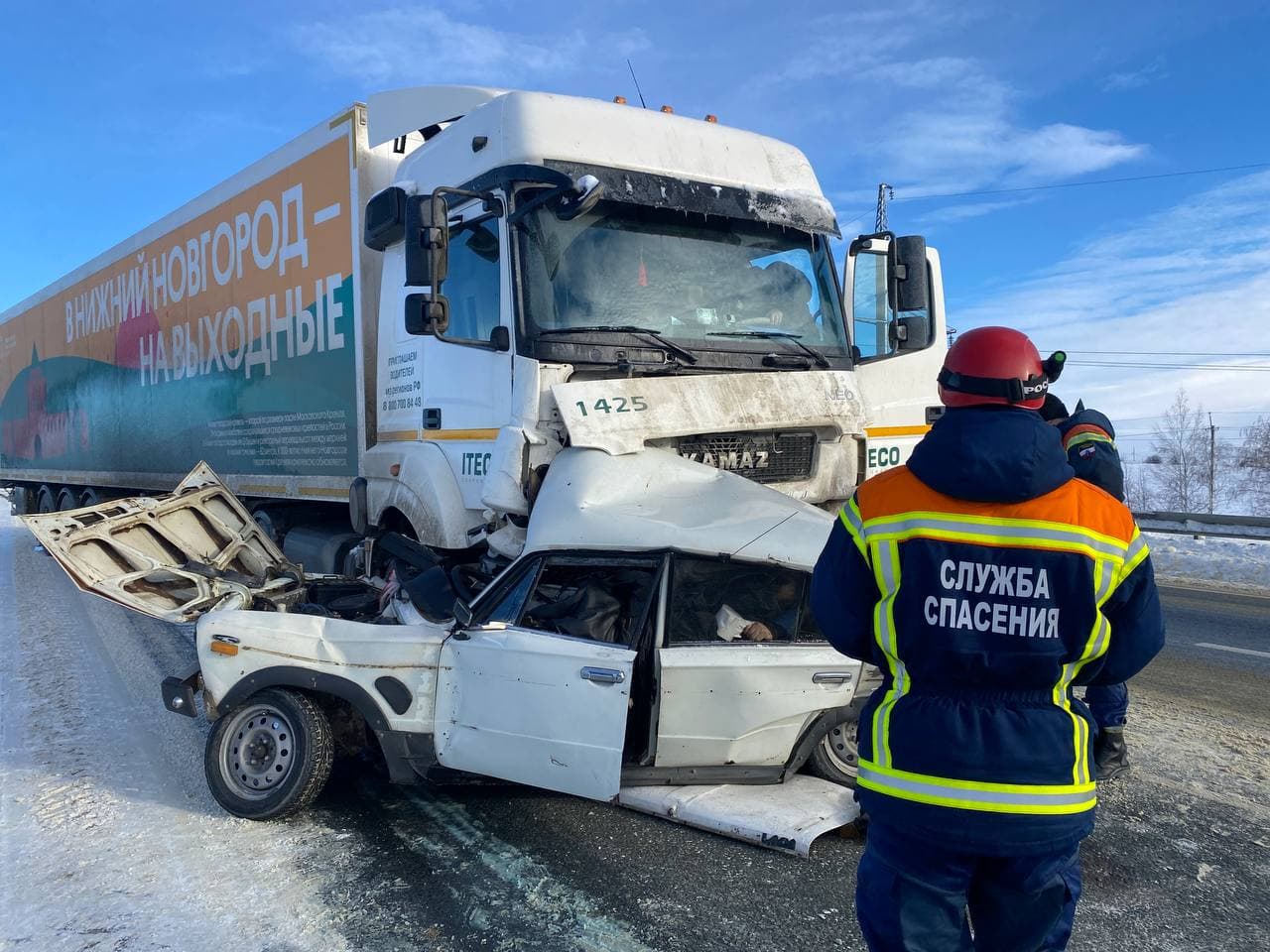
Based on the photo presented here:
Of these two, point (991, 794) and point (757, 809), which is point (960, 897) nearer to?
point (991, 794)

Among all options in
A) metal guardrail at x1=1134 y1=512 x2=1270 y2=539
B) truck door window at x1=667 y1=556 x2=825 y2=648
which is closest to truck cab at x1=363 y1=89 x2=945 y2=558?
truck door window at x1=667 y1=556 x2=825 y2=648

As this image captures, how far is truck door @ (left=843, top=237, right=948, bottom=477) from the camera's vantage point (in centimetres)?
571

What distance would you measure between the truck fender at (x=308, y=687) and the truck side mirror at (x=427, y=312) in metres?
1.85

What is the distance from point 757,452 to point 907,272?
64.6 inches

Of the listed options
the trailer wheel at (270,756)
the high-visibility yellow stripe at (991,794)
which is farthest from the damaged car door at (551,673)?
the high-visibility yellow stripe at (991,794)

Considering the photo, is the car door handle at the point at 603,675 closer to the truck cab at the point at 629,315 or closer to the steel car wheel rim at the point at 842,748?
the steel car wheel rim at the point at 842,748

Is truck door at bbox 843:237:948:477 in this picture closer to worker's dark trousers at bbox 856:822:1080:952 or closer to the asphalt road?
the asphalt road

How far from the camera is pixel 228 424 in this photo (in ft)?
27.8

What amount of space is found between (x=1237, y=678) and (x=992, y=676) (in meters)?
5.95

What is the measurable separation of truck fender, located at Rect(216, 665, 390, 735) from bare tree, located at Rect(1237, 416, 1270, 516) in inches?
1403

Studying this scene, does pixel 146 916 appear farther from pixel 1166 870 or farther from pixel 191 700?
pixel 1166 870

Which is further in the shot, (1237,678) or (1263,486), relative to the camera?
(1263,486)

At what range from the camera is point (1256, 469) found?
1384 inches

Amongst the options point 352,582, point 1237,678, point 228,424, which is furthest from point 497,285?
point 1237,678
